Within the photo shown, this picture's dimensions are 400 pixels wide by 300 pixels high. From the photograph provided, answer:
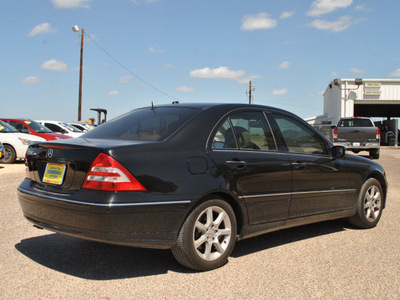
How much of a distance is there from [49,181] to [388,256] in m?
3.40

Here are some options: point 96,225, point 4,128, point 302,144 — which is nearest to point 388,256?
point 302,144

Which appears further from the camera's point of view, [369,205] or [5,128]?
[5,128]

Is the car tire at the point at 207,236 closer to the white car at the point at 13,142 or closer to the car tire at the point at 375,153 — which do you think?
the white car at the point at 13,142

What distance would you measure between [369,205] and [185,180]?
10.4 ft

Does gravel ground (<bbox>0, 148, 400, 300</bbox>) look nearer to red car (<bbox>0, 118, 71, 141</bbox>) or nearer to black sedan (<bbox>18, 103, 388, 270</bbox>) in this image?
black sedan (<bbox>18, 103, 388, 270</bbox>)

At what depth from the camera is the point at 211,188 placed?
3.71m

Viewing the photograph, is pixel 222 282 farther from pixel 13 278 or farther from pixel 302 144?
pixel 302 144

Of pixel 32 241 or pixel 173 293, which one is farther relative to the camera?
pixel 32 241

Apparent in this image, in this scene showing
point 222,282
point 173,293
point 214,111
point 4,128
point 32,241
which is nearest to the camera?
point 173,293

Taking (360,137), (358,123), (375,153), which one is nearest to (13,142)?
(360,137)

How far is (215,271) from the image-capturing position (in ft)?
12.6

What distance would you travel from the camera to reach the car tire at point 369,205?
→ 217 inches

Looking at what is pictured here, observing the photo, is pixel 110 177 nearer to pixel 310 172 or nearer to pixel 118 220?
pixel 118 220

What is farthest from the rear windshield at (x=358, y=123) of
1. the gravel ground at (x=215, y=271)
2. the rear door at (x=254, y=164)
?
the rear door at (x=254, y=164)
